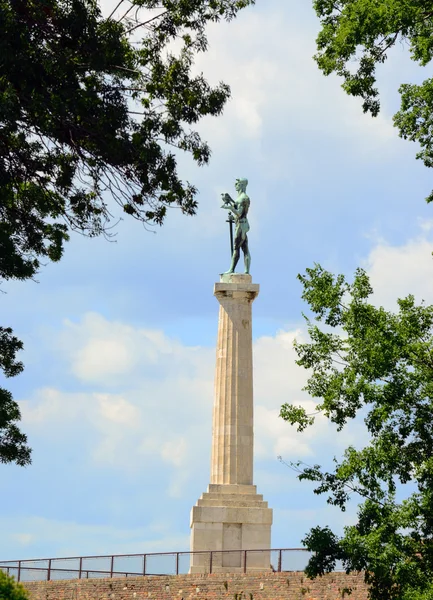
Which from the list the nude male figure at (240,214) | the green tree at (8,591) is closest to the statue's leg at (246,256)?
the nude male figure at (240,214)

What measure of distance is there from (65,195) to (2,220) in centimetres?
290

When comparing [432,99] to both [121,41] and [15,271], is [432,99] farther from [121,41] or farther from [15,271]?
[15,271]

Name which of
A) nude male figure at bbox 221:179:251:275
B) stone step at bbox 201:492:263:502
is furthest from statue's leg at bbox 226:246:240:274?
stone step at bbox 201:492:263:502

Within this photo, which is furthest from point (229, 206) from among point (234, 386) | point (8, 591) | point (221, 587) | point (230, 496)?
point (8, 591)

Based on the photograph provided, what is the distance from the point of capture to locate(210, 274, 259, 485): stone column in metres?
40.8

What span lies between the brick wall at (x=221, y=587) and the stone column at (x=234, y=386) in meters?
4.92

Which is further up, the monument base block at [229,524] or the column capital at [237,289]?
the column capital at [237,289]

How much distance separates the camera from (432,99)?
28.1 meters

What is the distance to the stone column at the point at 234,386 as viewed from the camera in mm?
40750

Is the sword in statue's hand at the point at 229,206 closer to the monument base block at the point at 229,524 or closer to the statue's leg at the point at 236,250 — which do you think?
the statue's leg at the point at 236,250

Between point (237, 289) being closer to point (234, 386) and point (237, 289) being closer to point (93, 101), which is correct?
point (234, 386)

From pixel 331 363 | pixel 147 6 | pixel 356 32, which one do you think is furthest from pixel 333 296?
pixel 147 6

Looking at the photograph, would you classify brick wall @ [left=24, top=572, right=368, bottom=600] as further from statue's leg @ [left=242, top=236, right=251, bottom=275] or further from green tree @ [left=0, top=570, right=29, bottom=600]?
statue's leg @ [left=242, top=236, right=251, bottom=275]

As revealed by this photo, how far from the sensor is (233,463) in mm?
40656
